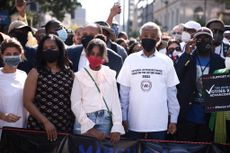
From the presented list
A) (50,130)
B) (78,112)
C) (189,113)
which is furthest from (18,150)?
(189,113)

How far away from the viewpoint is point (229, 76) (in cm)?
602

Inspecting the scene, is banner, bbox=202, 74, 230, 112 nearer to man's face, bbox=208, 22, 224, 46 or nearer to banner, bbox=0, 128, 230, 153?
banner, bbox=0, 128, 230, 153

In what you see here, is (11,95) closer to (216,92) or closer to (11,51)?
(11,51)

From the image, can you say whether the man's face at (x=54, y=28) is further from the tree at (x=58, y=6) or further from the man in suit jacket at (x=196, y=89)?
the tree at (x=58, y=6)

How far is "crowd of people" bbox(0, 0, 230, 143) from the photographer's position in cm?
560

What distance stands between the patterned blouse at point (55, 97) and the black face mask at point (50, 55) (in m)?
0.14

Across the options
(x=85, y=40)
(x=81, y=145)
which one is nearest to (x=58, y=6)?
(x=85, y=40)

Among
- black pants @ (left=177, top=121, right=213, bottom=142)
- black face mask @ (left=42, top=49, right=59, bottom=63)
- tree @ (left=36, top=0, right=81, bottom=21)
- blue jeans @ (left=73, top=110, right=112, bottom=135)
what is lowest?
black pants @ (left=177, top=121, right=213, bottom=142)

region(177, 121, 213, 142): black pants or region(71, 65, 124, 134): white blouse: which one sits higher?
region(71, 65, 124, 134): white blouse

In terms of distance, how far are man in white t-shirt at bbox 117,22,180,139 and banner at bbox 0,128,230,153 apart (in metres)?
0.24

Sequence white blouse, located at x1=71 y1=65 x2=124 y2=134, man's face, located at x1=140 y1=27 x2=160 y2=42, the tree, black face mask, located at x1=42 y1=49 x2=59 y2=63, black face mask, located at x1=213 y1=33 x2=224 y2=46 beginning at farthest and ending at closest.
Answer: the tree < black face mask, located at x1=213 y1=33 x2=224 y2=46 < man's face, located at x1=140 y1=27 x2=160 y2=42 < black face mask, located at x1=42 y1=49 x2=59 y2=63 < white blouse, located at x1=71 y1=65 x2=124 y2=134

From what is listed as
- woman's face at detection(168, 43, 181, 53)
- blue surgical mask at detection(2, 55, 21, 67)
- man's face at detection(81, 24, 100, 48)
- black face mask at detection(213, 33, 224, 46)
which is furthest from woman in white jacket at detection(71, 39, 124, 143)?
woman's face at detection(168, 43, 181, 53)

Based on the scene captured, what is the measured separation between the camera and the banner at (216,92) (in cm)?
599

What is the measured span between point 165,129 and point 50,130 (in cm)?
142
